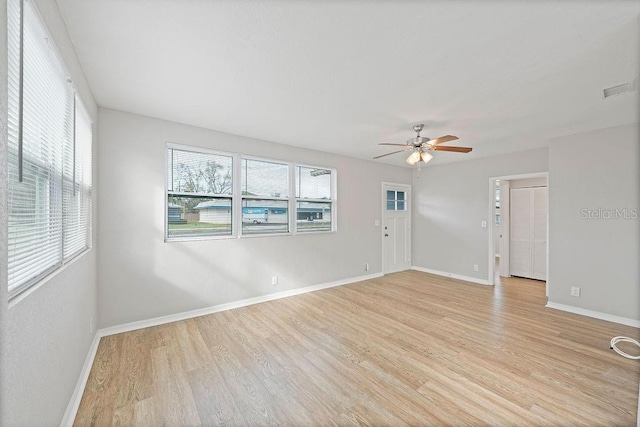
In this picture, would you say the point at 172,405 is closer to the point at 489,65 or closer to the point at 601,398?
the point at 601,398

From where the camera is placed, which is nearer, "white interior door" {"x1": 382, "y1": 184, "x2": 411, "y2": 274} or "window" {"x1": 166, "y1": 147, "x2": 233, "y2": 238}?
"window" {"x1": 166, "y1": 147, "x2": 233, "y2": 238}

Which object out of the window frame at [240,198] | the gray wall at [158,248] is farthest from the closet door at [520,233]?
the gray wall at [158,248]

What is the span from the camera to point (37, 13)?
1.21 m

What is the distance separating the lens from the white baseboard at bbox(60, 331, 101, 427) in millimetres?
1649

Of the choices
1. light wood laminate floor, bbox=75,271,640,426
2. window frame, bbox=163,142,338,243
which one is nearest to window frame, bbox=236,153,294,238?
window frame, bbox=163,142,338,243

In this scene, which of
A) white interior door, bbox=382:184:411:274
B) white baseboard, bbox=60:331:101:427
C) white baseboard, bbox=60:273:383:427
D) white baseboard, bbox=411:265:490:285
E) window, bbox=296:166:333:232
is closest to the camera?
white baseboard, bbox=60:331:101:427

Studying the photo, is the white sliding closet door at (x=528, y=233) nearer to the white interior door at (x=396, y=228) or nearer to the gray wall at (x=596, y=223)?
the gray wall at (x=596, y=223)

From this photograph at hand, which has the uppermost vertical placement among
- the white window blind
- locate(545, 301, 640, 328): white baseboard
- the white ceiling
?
the white ceiling

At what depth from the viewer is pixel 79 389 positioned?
1.92 metres

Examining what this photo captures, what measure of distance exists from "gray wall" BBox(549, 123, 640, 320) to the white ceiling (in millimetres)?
392

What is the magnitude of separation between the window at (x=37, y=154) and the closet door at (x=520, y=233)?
7333 millimetres

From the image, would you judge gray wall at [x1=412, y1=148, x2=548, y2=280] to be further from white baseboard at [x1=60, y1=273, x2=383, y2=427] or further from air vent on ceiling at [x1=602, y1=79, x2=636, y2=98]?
air vent on ceiling at [x1=602, y1=79, x2=636, y2=98]

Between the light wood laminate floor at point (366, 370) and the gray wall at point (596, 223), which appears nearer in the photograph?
the light wood laminate floor at point (366, 370)

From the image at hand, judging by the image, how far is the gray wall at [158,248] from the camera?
2.89m
